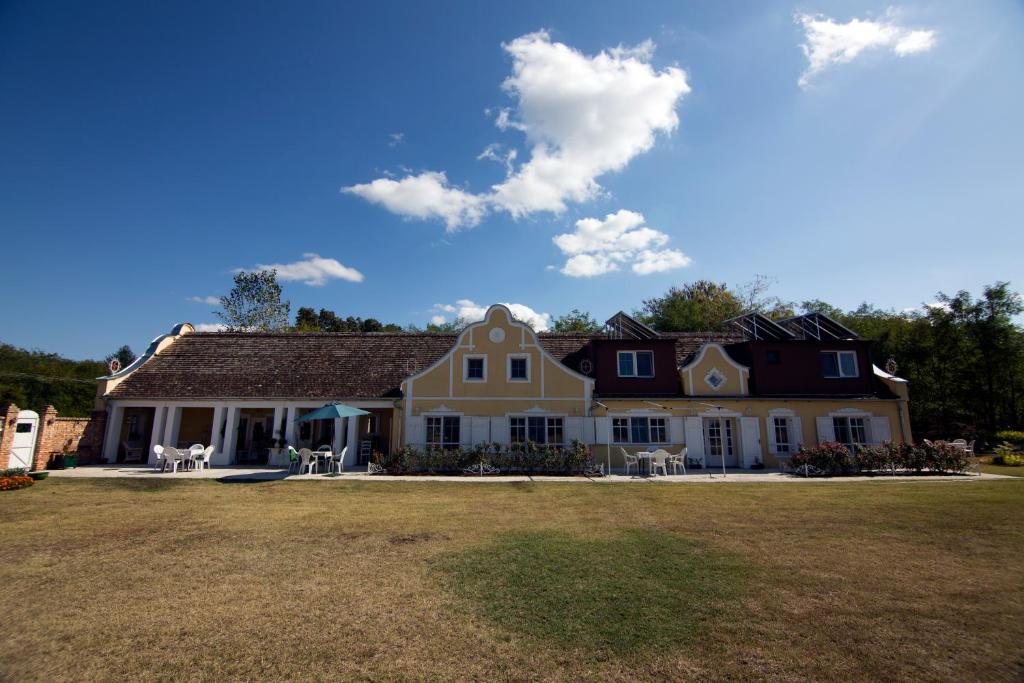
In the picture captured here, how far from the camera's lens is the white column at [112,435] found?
69.2ft

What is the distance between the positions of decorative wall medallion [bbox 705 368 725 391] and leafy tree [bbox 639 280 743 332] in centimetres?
1959

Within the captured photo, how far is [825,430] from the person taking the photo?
834 inches

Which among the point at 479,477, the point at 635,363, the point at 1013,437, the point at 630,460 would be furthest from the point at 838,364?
the point at 479,477

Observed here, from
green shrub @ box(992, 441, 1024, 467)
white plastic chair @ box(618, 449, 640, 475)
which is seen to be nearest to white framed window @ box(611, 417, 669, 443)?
white plastic chair @ box(618, 449, 640, 475)

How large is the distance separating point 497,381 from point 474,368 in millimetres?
1178

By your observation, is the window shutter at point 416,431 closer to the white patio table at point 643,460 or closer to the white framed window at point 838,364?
the white patio table at point 643,460

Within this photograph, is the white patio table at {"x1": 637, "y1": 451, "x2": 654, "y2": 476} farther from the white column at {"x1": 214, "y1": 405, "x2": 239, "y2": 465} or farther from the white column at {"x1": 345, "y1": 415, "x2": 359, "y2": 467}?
the white column at {"x1": 214, "y1": 405, "x2": 239, "y2": 465}

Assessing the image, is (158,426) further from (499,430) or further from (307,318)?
(307,318)

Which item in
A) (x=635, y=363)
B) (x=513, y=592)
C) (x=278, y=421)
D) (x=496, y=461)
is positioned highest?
(x=635, y=363)

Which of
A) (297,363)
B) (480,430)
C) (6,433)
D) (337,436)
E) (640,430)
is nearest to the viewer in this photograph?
(6,433)

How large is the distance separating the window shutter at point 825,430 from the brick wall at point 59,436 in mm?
31323

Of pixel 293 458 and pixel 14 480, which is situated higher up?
pixel 293 458

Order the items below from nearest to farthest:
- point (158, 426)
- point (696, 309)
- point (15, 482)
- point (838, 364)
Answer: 1. point (15, 482)
2. point (158, 426)
3. point (838, 364)
4. point (696, 309)

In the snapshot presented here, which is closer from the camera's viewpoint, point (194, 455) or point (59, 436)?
point (194, 455)
